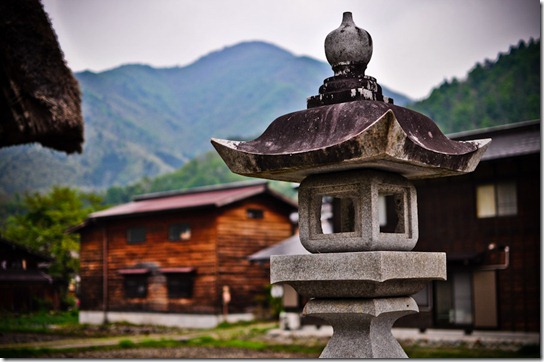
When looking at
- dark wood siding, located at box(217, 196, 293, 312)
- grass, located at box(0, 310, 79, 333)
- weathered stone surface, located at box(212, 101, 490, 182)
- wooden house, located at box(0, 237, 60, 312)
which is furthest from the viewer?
dark wood siding, located at box(217, 196, 293, 312)

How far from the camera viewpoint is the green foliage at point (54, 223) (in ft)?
53.2

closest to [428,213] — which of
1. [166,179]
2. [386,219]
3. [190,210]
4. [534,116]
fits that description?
[386,219]

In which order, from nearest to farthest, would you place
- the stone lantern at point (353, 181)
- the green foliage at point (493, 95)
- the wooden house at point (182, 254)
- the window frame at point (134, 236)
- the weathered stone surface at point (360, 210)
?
the stone lantern at point (353, 181)
the weathered stone surface at point (360, 210)
the green foliage at point (493, 95)
the wooden house at point (182, 254)
the window frame at point (134, 236)

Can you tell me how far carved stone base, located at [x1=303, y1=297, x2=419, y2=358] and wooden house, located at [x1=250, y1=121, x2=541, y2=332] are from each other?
28.8 ft

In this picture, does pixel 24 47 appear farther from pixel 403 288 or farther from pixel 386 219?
pixel 386 219

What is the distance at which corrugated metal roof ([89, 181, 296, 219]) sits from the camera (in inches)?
759

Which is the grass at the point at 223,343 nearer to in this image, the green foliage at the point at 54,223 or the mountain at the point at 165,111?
the green foliage at the point at 54,223

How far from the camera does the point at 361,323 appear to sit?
445 cm

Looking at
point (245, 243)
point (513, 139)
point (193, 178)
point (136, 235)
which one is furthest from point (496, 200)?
point (193, 178)

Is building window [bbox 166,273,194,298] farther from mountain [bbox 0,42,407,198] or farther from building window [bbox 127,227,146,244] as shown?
mountain [bbox 0,42,407,198]

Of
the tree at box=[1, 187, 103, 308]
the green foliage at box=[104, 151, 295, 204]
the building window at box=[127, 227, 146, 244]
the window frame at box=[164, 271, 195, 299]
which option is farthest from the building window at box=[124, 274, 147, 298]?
the green foliage at box=[104, 151, 295, 204]

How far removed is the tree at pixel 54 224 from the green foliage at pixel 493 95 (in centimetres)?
1105

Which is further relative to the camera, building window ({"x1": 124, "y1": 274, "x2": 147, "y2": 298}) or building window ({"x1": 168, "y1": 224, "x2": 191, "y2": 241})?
building window ({"x1": 124, "y1": 274, "x2": 147, "y2": 298})

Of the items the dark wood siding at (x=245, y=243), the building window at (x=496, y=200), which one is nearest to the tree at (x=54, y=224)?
the dark wood siding at (x=245, y=243)
